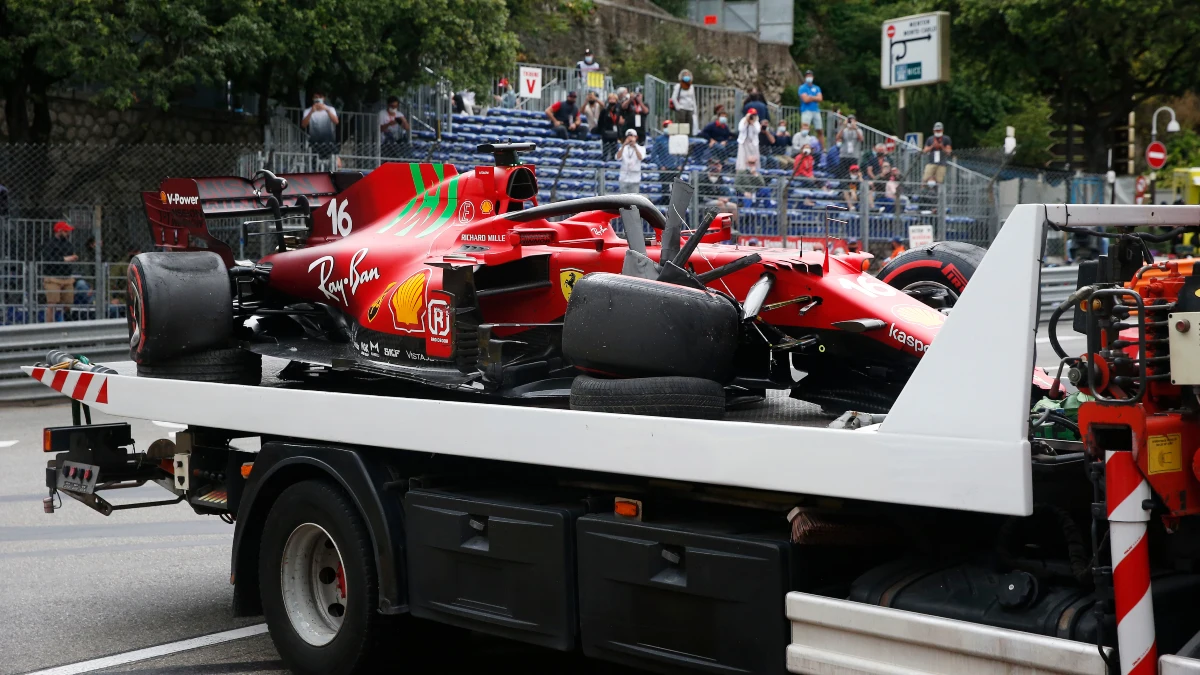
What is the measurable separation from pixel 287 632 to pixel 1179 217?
150 inches

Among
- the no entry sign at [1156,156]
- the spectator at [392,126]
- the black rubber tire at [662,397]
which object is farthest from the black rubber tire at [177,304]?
the no entry sign at [1156,156]

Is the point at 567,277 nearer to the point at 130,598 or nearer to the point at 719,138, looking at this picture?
the point at 130,598

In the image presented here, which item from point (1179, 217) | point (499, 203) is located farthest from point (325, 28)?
point (1179, 217)

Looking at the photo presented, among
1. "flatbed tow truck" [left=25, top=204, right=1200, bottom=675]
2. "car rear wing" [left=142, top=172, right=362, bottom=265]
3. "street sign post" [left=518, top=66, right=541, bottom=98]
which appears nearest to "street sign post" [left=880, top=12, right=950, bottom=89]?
"street sign post" [left=518, top=66, right=541, bottom=98]

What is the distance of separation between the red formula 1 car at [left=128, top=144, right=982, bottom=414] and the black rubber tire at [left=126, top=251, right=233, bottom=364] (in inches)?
0.4

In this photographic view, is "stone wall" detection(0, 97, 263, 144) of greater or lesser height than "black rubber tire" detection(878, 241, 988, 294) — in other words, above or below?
above

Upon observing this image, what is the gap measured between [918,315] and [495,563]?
1923 mm

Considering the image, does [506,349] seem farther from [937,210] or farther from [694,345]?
[937,210]

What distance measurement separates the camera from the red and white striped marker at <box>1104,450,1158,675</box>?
339cm

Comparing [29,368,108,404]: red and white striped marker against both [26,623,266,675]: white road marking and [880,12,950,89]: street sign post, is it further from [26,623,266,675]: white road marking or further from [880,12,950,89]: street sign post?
[880,12,950,89]: street sign post

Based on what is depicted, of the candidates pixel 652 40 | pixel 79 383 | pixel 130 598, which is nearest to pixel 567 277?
pixel 79 383

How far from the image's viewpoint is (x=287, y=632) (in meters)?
5.82

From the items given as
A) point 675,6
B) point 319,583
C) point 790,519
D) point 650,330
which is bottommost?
point 319,583

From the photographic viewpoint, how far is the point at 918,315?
5.49 m
